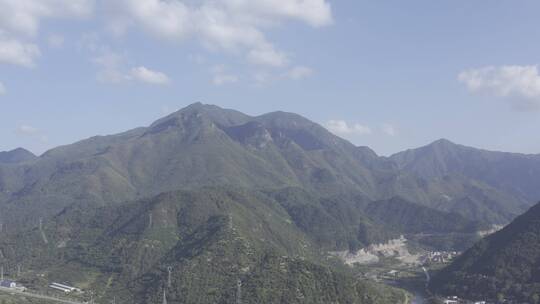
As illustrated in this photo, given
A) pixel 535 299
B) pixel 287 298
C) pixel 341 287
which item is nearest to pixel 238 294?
pixel 287 298

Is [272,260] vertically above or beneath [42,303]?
above

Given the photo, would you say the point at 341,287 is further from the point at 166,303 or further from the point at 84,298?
the point at 84,298

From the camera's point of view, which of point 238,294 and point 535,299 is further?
point 535,299

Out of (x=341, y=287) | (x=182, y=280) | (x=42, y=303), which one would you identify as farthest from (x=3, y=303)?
(x=341, y=287)

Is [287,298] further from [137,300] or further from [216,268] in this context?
[137,300]

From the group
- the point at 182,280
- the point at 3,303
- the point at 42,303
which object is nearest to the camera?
the point at 3,303

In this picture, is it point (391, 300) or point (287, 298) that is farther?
point (391, 300)

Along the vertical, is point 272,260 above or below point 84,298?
above

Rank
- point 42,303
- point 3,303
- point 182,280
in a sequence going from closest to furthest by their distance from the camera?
1. point 3,303
2. point 42,303
3. point 182,280
